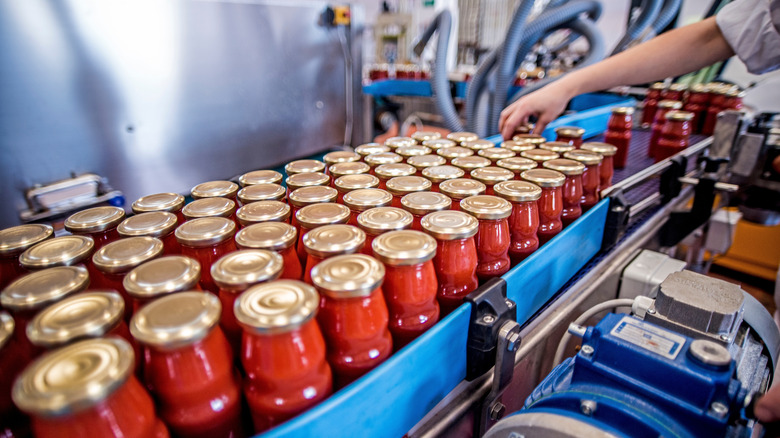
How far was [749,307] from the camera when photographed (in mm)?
764

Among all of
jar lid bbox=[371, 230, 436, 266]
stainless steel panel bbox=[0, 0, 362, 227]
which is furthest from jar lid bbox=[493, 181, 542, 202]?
stainless steel panel bbox=[0, 0, 362, 227]

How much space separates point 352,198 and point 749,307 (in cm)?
77

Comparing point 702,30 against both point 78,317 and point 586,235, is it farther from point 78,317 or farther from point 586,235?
point 78,317

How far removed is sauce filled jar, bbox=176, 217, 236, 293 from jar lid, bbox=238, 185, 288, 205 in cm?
12

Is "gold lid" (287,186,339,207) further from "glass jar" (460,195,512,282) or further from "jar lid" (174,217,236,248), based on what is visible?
"glass jar" (460,195,512,282)

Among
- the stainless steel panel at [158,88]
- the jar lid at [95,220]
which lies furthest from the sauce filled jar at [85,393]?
the stainless steel panel at [158,88]

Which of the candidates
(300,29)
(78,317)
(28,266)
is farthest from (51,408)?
(300,29)

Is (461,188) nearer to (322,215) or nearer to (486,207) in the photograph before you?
(486,207)

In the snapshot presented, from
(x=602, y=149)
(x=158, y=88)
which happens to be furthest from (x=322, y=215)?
(x=158, y=88)

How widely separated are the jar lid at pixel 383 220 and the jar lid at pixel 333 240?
2 centimetres

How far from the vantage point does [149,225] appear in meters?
0.62

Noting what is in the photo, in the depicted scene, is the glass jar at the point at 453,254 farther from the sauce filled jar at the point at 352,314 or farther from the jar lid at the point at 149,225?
the jar lid at the point at 149,225

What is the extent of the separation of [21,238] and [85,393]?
0.41 meters

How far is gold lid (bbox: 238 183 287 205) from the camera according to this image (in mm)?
736
